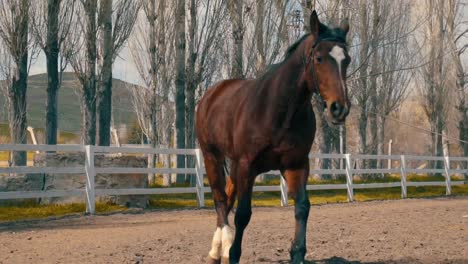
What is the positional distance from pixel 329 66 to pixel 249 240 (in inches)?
159

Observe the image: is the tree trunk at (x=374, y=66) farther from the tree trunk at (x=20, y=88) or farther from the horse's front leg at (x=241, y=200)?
the horse's front leg at (x=241, y=200)

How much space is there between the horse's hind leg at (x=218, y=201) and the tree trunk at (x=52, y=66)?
13.9m

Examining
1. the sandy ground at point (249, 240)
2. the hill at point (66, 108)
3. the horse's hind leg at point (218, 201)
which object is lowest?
the sandy ground at point (249, 240)

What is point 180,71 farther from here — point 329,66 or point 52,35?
point 329,66

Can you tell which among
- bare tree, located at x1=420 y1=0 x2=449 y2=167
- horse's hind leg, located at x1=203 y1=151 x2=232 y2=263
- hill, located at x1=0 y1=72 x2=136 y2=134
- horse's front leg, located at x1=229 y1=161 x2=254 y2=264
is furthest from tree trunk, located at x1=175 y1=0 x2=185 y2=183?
hill, located at x1=0 y1=72 x2=136 y2=134

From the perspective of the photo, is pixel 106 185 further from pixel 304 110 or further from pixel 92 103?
pixel 304 110

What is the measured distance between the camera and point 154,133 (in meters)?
27.6

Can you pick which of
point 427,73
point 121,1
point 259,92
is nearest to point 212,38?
point 121,1

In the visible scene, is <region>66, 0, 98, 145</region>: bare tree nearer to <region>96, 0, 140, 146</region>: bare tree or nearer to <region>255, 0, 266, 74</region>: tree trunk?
<region>96, 0, 140, 146</region>: bare tree

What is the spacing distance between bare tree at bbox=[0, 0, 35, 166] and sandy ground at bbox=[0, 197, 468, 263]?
327 inches

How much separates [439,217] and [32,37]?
508 inches

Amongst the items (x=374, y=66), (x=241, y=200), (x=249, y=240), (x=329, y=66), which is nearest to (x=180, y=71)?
(x=374, y=66)

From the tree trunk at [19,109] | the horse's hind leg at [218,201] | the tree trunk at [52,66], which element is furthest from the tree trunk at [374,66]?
the horse's hind leg at [218,201]

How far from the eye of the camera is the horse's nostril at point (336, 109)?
15.7 ft
